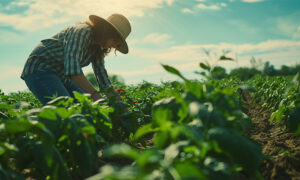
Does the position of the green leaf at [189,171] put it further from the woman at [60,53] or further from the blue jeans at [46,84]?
the blue jeans at [46,84]

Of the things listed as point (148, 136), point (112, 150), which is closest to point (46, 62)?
point (148, 136)

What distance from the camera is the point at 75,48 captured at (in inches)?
114

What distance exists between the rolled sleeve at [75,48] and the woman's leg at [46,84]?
438 mm

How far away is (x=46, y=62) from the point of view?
326cm

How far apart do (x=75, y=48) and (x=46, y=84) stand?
65 cm

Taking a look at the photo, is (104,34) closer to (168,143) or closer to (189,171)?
(168,143)

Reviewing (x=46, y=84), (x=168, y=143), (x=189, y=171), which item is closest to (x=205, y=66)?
(x=168, y=143)

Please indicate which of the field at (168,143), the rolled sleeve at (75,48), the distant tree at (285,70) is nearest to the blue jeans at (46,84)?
the rolled sleeve at (75,48)

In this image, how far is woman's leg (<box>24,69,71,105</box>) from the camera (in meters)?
3.16

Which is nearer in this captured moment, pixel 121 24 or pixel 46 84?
pixel 46 84

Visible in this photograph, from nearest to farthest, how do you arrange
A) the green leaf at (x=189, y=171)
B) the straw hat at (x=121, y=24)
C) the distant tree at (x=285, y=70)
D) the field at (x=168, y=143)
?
1. the green leaf at (x=189, y=171)
2. the field at (x=168, y=143)
3. the straw hat at (x=121, y=24)
4. the distant tree at (x=285, y=70)

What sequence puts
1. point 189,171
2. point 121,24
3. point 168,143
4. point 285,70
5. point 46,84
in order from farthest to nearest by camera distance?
point 285,70 < point 121,24 < point 46,84 < point 168,143 < point 189,171

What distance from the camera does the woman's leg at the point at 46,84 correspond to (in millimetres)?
3164

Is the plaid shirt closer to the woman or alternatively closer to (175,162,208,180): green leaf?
the woman
